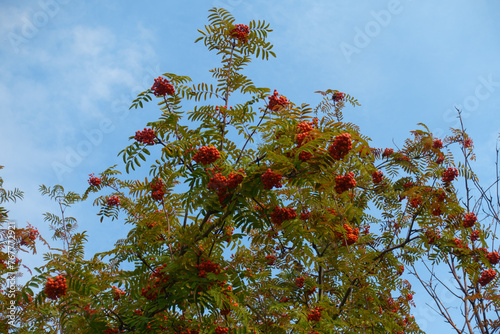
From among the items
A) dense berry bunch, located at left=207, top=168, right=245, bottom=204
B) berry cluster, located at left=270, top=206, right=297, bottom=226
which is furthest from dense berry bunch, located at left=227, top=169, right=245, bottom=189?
berry cluster, located at left=270, top=206, right=297, bottom=226

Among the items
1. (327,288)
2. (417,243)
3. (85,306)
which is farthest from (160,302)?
(417,243)

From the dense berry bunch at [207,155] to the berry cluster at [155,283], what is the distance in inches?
46.4

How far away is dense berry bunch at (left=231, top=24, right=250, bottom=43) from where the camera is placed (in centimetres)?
487

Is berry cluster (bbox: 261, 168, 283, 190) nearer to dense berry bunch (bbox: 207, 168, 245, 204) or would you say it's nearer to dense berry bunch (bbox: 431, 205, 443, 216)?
dense berry bunch (bbox: 207, 168, 245, 204)

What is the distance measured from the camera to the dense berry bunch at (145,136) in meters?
4.21

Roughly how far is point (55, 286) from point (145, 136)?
5.63ft

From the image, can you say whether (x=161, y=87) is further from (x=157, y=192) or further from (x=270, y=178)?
(x=270, y=178)

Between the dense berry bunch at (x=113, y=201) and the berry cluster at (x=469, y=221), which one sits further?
the dense berry bunch at (x=113, y=201)

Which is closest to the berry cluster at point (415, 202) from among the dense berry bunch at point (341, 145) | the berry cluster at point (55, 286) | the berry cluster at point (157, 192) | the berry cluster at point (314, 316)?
the berry cluster at point (314, 316)

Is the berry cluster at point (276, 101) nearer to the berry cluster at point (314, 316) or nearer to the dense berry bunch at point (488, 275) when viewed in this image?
the berry cluster at point (314, 316)

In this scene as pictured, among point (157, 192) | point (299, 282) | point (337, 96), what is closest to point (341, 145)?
point (157, 192)

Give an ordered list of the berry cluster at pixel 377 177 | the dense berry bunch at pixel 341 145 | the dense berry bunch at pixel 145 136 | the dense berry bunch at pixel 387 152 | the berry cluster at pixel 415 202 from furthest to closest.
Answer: the dense berry bunch at pixel 387 152 < the berry cluster at pixel 377 177 < the berry cluster at pixel 415 202 < the dense berry bunch at pixel 145 136 < the dense berry bunch at pixel 341 145

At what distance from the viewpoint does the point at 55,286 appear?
148 inches

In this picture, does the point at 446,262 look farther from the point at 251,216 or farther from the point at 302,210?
the point at 251,216
